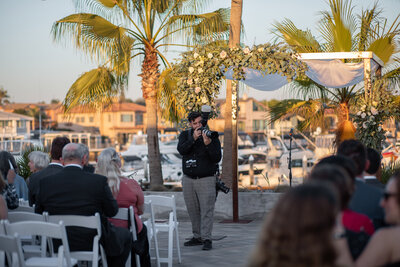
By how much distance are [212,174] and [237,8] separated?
13.8ft

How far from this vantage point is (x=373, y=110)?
8453 mm

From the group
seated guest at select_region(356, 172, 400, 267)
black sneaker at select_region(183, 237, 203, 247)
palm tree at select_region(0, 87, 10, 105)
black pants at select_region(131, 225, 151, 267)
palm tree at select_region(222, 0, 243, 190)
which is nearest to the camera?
seated guest at select_region(356, 172, 400, 267)

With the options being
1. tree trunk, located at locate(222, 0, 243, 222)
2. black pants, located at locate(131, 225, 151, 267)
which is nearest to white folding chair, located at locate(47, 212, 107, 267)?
black pants, located at locate(131, 225, 151, 267)

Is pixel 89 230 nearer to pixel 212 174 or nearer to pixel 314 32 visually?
pixel 212 174

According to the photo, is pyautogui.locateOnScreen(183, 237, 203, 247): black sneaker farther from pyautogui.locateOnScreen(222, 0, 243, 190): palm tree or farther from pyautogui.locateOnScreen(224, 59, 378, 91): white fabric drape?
pyautogui.locateOnScreen(224, 59, 378, 91): white fabric drape

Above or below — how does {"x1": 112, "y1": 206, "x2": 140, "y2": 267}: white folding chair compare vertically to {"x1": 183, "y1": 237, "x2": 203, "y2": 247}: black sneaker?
above

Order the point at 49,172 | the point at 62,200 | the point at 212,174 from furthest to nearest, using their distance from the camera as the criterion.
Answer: the point at 212,174 < the point at 49,172 < the point at 62,200

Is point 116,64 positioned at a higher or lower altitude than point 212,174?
higher

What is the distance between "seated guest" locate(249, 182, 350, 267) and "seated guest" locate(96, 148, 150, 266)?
10.5 feet

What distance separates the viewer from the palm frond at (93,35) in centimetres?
1142

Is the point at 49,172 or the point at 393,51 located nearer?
the point at 49,172

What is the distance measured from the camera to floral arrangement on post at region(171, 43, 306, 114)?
8.55 m

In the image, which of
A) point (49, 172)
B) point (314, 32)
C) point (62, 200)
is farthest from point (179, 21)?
point (62, 200)

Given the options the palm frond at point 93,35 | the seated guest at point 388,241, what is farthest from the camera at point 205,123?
the seated guest at point 388,241
